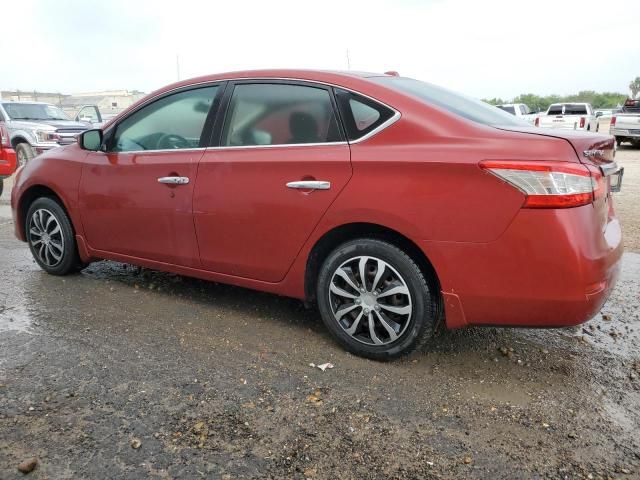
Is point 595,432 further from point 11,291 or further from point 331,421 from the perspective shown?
point 11,291

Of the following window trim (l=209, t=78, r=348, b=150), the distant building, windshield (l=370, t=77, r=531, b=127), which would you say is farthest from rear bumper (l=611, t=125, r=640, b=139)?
the distant building

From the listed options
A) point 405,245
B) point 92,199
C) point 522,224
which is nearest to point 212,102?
point 92,199

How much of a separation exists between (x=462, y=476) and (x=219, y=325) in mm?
2000

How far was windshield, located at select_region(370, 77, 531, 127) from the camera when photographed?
10.3 feet

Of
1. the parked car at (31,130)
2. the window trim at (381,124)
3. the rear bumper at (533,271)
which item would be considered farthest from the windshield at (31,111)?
the rear bumper at (533,271)

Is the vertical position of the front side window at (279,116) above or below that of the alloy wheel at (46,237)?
above

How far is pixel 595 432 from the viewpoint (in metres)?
2.53

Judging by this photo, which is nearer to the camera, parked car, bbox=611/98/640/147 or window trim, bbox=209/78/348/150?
window trim, bbox=209/78/348/150

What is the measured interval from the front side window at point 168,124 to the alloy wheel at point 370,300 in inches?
57.0

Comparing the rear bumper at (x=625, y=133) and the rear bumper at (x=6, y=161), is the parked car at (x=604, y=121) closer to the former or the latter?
the rear bumper at (x=625, y=133)

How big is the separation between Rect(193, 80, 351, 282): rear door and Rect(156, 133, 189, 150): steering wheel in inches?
11.4

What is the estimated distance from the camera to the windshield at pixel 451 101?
3148 mm

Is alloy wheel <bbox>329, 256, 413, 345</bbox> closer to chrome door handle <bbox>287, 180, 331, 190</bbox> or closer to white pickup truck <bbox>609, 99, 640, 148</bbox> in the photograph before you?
chrome door handle <bbox>287, 180, 331, 190</bbox>

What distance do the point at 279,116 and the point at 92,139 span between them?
1719mm
